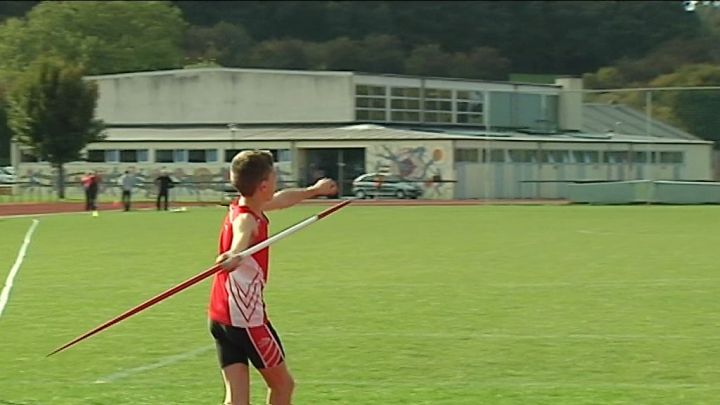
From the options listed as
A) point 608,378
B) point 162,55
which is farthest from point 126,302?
point 162,55

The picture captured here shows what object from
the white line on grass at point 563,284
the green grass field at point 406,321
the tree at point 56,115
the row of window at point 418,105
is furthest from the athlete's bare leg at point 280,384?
the row of window at point 418,105

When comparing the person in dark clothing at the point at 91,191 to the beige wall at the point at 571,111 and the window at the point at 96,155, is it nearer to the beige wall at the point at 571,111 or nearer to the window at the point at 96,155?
the window at the point at 96,155

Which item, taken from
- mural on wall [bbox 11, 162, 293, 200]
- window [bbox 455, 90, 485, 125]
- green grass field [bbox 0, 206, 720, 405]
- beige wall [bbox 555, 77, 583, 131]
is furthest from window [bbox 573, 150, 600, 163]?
green grass field [bbox 0, 206, 720, 405]

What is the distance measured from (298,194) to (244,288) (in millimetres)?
839

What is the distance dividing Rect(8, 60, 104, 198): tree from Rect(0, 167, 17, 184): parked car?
3831 mm

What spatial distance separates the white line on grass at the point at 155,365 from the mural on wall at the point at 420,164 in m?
50.5

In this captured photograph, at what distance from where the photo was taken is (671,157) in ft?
178

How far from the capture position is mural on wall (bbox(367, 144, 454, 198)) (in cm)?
6431

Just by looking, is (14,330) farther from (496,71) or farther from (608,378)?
(496,71)

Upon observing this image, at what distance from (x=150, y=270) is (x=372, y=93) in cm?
5227

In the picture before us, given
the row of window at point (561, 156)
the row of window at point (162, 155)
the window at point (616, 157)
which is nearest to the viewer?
the row of window at point (561, 156)

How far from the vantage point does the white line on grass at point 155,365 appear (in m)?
11.8

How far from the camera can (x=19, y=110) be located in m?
66.9

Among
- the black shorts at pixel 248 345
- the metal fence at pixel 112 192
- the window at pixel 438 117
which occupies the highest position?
the window at pixel 438 117
